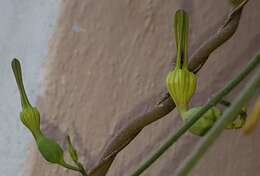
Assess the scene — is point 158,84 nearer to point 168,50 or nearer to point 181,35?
point 168,50

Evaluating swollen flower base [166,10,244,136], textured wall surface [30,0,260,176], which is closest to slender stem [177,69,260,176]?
swollen flower base [166,10,244,136]

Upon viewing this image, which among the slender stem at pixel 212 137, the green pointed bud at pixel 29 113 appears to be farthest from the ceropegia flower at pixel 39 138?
the slender stem at pixel 212 137

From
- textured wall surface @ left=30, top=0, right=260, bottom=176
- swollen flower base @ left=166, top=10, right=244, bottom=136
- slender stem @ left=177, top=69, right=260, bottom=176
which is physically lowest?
textured wall surface @ left=30, top=0, right=260, bottom=176

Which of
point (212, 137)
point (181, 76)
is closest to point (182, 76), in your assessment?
point (181, 76)

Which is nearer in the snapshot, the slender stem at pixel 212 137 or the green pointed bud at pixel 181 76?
the slender stem at pixel 212 137

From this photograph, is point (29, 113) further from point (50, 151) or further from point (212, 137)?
point (212, 137)

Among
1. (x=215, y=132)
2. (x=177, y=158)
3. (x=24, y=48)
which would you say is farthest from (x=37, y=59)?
(x=215, y=132)

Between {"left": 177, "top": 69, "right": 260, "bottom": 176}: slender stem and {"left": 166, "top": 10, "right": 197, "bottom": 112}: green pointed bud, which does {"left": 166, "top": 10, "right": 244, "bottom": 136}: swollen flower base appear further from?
{"left": 177, "top": 69, "right": 260, "bottom": 176}: slender stem

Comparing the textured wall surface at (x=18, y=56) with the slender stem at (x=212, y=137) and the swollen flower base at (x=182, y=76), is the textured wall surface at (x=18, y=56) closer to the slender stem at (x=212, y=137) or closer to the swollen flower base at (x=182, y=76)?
the swollen flower base at (x=182, y=76)
